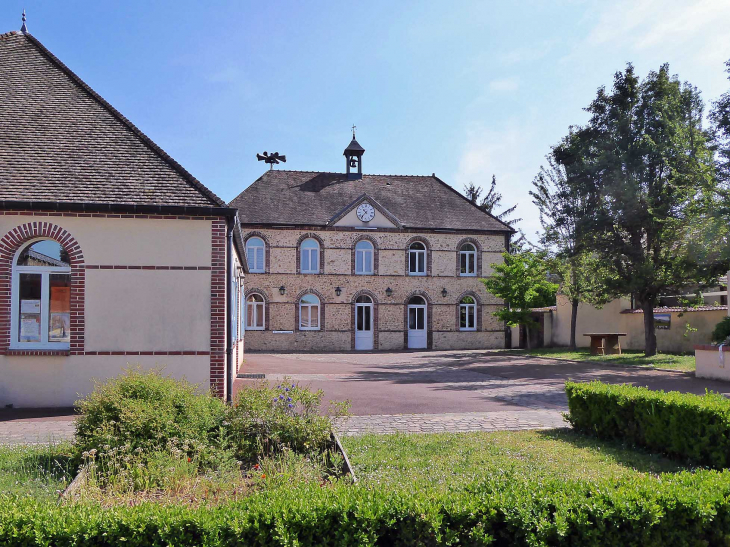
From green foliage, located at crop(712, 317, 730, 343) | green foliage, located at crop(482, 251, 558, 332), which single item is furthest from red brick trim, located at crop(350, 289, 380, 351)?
green foliage, located at crop(712, 317, 730, 343)

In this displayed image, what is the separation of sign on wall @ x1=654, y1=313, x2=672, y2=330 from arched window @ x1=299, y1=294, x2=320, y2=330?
52.0 feet

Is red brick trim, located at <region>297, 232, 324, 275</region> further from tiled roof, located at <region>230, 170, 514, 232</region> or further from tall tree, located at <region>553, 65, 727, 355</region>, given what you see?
tall tree, located at <region>553, 65, 727, 355</region>

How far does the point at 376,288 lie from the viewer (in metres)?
31.2

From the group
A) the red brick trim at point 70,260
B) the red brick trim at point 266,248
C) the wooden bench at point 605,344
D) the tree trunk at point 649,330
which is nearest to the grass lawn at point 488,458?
the red brick trim at point 70,260

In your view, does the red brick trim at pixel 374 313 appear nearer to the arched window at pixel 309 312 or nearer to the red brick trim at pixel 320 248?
the arched window at pixel 309 312

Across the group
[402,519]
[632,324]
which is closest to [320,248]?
[632,324]

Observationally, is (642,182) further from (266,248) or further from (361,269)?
(266,248)

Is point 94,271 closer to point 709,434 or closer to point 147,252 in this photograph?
point 147,252

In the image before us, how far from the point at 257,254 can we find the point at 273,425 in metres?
23.7

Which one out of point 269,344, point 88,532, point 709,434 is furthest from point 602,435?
point 269,344

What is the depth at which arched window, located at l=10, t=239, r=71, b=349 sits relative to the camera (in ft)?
34.1

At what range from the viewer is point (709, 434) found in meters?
6.65

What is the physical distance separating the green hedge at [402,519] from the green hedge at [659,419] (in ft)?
8.54

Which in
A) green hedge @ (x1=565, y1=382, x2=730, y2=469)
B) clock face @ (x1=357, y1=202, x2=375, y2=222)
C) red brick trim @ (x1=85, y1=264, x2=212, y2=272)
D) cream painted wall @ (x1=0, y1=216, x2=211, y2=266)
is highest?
clock face @ (x1=357, y1=202, x2=375, y2=222)
